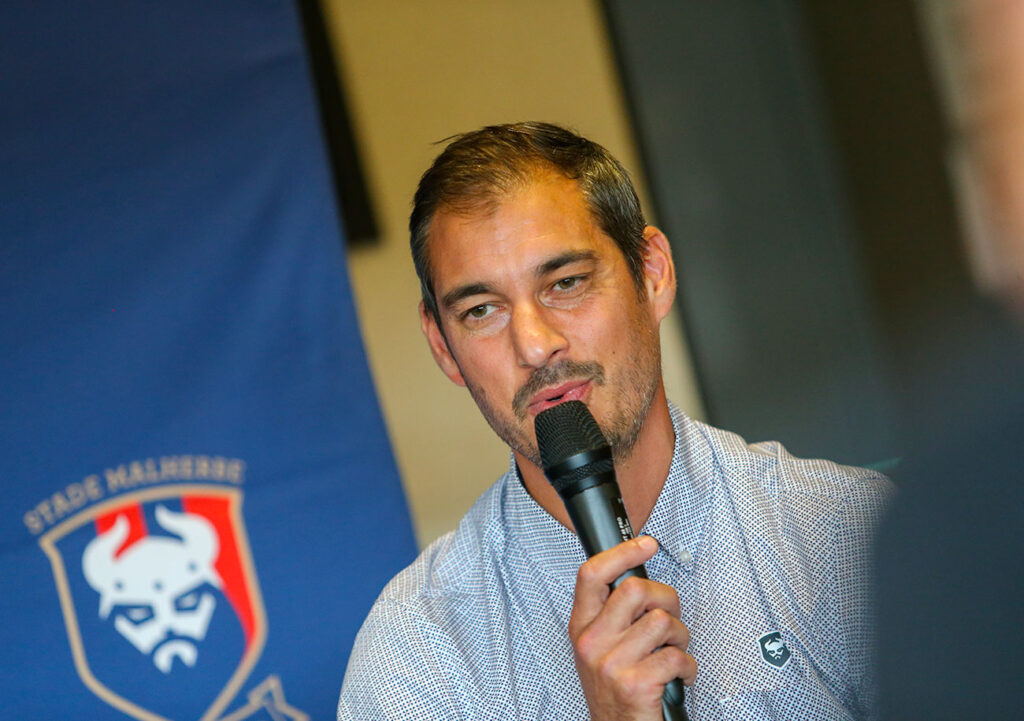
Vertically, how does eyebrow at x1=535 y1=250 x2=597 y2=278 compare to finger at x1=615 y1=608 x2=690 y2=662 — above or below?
above

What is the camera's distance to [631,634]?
1015 millimetres

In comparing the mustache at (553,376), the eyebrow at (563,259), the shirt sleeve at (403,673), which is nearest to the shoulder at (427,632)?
the shirt sleeve at (403,673)

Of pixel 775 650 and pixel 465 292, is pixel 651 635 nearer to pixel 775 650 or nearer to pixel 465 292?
pixel 775 650

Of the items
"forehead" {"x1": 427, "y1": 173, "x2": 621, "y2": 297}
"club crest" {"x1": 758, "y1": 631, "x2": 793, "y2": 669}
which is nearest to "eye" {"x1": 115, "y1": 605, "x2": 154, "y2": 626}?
"forehead" {"x1": 427, "y1": 173, "x2": 621, "y2": 297}

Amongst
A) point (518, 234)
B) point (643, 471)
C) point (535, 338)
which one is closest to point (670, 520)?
point (643, 471)

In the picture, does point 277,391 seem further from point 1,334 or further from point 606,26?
point 606,26

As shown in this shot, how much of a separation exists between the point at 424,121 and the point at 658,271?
5.15 feet

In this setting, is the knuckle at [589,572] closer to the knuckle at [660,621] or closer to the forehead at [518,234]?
the knuckle at [660,621]

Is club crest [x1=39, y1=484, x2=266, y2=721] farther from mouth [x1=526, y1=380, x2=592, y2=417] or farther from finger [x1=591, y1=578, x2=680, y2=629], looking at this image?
finger [x1=591, y1=578, x2=680, y2=629]

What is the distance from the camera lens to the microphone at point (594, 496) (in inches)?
40.3

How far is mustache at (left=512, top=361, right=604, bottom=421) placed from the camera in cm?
140

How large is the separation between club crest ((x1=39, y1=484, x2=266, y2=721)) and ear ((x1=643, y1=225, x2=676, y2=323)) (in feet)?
3.02

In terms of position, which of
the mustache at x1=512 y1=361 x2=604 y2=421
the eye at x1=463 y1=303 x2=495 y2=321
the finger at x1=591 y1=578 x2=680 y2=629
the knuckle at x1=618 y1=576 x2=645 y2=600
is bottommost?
the finger at x1=591 y1=578 x2=680 y2=629

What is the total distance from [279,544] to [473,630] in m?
0.71
